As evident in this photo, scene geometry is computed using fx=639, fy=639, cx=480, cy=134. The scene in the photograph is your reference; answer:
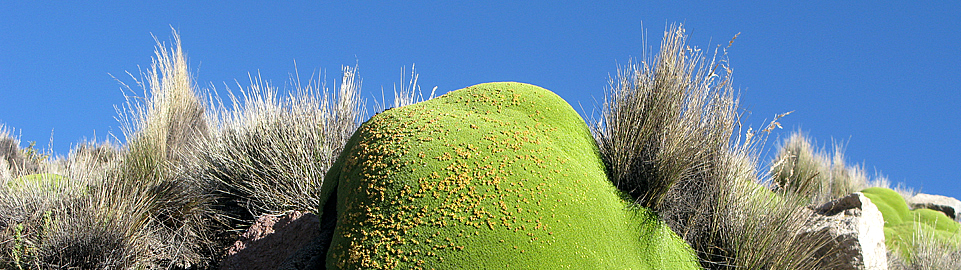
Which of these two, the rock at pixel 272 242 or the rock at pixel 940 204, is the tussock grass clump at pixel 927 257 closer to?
the rock at pixel 940 204

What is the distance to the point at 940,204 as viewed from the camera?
432 inches

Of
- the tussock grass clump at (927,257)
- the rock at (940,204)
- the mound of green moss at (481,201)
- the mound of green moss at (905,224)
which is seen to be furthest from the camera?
the rock at (940,204)

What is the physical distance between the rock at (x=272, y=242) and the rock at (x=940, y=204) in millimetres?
10822

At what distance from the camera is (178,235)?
6246 millimetres

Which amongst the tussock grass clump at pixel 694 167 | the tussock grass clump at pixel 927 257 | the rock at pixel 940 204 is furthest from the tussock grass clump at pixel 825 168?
the tussock grass clump at pixel 694 167

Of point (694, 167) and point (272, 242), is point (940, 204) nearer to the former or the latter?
point (694, 167)

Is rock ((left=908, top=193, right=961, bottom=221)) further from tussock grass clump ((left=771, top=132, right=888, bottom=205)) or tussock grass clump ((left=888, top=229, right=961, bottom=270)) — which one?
tussock grass clump ((left=888, top=229, right=961, bottom=270))

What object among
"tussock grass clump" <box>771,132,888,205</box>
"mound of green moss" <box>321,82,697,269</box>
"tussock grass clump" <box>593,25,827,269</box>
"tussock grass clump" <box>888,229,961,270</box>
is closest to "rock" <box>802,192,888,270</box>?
"tussock grass clump" <box>593,25,827,269</box>

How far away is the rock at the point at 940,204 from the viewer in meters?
10.7

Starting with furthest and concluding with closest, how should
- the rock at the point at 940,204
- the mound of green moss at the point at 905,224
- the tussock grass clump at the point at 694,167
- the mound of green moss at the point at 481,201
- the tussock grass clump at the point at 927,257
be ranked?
the rock at the point at 940,204 → the mound of green moss at the point at 905,224 → the tussock grass clump at the point at 927,257 → the tussock grass clump at the point at 694,167 → the mound of green moss at the point at 481,201

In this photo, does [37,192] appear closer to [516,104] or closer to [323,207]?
[323,207]

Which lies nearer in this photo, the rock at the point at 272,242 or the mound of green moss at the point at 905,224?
the rock at the point at 272,242

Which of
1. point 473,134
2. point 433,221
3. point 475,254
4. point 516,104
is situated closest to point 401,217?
point 433,221

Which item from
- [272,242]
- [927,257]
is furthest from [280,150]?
[927,257]
